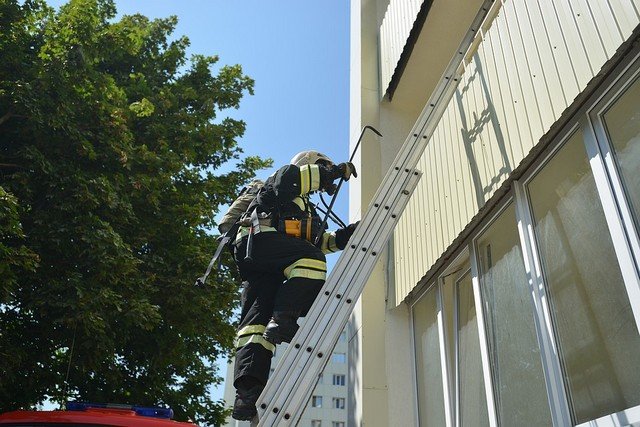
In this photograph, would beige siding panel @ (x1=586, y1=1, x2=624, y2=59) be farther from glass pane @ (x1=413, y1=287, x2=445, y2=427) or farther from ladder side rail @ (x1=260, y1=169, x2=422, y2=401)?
glass pane @ (x1=413, y1=287, x2=445, y2=427)

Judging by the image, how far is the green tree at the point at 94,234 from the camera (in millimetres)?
8516

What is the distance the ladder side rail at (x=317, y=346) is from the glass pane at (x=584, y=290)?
107 centimetres

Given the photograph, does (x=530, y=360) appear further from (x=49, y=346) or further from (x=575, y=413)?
(x=49, y=346)

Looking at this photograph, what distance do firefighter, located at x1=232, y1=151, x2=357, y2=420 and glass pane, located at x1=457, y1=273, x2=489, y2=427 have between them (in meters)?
1.18

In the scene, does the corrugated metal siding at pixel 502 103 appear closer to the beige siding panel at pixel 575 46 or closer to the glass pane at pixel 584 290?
the beige siding panel at pixel 575 46

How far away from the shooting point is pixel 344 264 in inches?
146

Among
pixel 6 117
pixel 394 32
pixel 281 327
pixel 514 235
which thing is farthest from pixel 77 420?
pixel 6 117

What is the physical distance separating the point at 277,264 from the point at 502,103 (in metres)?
2.06

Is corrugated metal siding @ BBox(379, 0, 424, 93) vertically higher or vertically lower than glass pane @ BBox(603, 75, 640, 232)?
higher

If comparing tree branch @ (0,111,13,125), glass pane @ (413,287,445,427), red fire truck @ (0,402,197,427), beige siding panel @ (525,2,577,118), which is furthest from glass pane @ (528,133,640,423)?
tree branch @ (0,111,13,125)

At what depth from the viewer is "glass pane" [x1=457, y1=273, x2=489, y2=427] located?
4391mm

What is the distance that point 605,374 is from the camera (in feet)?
9.89

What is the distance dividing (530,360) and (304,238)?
1.82 meters

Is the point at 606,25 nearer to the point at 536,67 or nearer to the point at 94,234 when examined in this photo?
the point at 536,67
